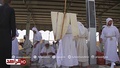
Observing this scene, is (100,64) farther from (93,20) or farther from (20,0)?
(20,0)

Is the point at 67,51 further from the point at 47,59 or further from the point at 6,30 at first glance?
the point at 6,30

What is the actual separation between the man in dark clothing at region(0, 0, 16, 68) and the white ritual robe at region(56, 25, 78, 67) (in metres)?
2.95

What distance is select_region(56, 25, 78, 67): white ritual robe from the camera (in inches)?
285

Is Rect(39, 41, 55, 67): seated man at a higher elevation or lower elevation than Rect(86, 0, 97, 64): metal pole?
lower

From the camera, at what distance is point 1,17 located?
4.45 metres

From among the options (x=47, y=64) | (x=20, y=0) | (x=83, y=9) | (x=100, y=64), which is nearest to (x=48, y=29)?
(x=83, y=9)

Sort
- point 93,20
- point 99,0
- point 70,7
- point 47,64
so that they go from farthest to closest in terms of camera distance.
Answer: point 70,7 → point 99,0 → point 47,64 → point 93,20

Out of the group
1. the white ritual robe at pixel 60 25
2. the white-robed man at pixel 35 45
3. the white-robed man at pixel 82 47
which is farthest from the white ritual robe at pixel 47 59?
the white ritual robe at pixel 60 25

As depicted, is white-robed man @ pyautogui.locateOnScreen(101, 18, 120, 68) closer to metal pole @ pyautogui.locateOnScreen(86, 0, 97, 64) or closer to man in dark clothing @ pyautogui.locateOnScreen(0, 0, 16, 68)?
metal pole @ pyautogui.locateOnScreen(86, 0, 97, 64)

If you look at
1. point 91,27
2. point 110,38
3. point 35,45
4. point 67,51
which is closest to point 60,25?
point 67,51

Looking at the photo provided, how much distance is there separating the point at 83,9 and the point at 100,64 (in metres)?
9.46

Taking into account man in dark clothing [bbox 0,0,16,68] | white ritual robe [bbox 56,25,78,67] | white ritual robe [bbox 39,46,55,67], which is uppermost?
man in dark clothing [bbox 0,0,16,68]

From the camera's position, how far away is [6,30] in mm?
4379

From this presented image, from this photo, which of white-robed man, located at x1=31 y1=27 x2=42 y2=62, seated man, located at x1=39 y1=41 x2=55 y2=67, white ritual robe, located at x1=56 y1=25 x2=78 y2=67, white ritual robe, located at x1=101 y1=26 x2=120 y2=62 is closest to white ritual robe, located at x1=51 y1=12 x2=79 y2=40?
white ritual robe, located at x1=56 y1=25 x2=78 y2=67
